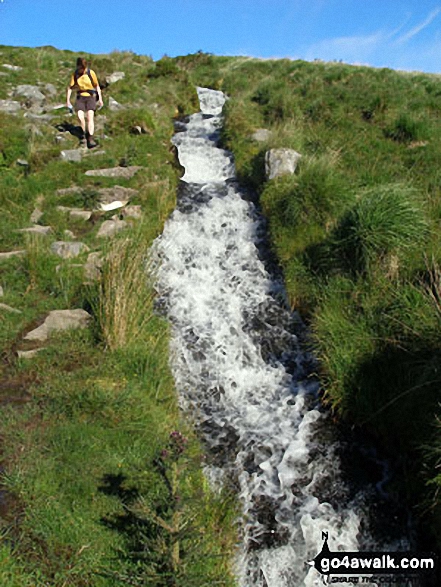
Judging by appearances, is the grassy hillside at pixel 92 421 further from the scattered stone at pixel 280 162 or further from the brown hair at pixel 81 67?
the brown hair at pixel 81 67

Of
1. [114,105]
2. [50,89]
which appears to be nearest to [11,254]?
[114,105]

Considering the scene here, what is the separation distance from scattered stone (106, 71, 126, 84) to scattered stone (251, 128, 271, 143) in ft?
22.8

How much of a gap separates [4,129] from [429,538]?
13019 mm

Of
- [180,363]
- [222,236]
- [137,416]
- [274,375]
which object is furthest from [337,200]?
[137,416]

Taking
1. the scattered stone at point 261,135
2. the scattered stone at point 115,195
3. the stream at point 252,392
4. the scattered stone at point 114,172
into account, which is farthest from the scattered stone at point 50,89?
the stream at point 252,392

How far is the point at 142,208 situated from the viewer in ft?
31.5

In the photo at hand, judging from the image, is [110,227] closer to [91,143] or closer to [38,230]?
[38,230]

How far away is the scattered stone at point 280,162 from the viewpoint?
10.1 m

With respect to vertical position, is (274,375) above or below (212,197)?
below

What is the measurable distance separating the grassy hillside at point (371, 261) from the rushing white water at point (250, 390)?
0.58 meters

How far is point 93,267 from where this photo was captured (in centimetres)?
743

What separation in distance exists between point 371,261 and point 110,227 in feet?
16.7

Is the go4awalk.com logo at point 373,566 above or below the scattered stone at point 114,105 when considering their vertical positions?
below

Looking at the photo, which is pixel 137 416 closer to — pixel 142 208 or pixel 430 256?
pixel 430 256
